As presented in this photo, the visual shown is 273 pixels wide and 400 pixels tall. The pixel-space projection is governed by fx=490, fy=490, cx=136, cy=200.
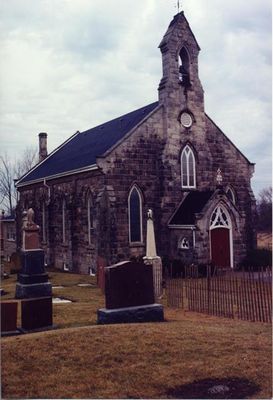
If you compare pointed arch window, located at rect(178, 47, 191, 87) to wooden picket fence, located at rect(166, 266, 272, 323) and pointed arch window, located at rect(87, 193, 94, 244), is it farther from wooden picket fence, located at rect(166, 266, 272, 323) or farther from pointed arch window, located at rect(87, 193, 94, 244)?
wooden picket fence, located at rect(166, 266, 272, 323)

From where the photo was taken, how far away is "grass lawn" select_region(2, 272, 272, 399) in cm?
860

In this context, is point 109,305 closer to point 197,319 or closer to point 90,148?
point 197,319

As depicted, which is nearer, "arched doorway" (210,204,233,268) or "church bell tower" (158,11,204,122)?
"arched doorway" (210,204,233,268)

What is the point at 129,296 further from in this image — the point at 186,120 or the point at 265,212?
the point at 265,212

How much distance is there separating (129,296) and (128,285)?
12.3 inches

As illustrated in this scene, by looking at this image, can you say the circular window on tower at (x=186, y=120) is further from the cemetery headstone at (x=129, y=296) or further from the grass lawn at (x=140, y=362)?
the grass lawn at (x=140, y=362)

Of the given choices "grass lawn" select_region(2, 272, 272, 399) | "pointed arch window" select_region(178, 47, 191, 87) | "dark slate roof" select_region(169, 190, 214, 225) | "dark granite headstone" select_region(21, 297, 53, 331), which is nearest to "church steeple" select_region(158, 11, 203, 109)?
"pointed arch window" select_region(178, 47, 191, 87)

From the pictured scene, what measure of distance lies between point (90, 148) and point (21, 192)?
37.5 ft

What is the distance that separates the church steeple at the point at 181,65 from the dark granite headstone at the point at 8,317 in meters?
17.9

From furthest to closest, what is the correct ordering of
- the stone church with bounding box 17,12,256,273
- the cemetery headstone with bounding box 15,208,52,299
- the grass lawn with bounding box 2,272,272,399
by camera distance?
1. the stone church with bounding box 17,12,256,273
2. the cemetery headstone with bounding box 15,208,52,299
3. the grass lawn with bounding box 2,272,272,399

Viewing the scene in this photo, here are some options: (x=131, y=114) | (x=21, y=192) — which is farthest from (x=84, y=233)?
(x=21, y=192)

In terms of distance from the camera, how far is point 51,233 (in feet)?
115

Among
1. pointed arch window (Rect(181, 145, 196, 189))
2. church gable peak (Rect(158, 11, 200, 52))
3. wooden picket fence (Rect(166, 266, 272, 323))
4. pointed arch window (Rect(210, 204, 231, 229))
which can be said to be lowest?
wooden picket fence (Rect(166, 266, 272, 323))

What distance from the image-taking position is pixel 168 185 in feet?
91.4
